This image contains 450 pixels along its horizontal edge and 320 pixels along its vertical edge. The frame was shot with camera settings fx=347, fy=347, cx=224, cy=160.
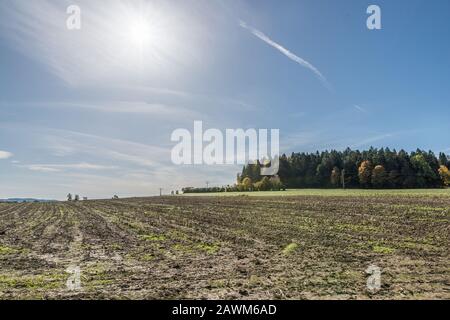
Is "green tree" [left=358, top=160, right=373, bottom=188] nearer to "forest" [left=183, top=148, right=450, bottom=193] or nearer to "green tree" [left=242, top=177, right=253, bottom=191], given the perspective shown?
"forest" [left=183, top=148, right=450, bottom=193]

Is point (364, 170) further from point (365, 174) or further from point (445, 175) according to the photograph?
point (445, 175)

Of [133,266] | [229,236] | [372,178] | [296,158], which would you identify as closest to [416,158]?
[372,178]

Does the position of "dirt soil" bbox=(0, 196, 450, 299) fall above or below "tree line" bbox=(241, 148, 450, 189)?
below

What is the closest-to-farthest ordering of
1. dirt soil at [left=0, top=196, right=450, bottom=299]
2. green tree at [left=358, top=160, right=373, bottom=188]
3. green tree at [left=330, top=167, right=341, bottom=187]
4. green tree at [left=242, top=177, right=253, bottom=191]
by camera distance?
dirt soil at [left=0, top=196, right=450, bottom=299], green tree at [left=358, top=160, right=373, bottom=188], green tree at [left=330, top=167, right=341, bottom=187], green tree at [left=242, top=177, right=253, bottom=191]

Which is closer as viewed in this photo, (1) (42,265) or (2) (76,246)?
(1) (42,265)

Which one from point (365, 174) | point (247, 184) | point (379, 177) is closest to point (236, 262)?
point (379, 177)

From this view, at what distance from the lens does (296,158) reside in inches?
5448

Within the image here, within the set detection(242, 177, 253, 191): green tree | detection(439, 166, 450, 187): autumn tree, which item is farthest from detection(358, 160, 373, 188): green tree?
detection(242, 177, 253, 191): green tree

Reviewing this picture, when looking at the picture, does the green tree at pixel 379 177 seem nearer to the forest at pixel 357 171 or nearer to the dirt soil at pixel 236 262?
the forest at pixel 357 171

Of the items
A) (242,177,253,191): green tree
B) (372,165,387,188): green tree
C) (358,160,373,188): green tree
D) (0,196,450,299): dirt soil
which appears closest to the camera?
(0,196,450,299): dirt soil

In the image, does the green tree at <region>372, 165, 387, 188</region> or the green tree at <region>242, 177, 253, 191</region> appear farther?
the green tree at <region>242, 177, 253, 191</region>

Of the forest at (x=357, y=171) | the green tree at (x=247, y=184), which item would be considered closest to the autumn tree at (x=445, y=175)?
the forest at (x=357, y=171)
